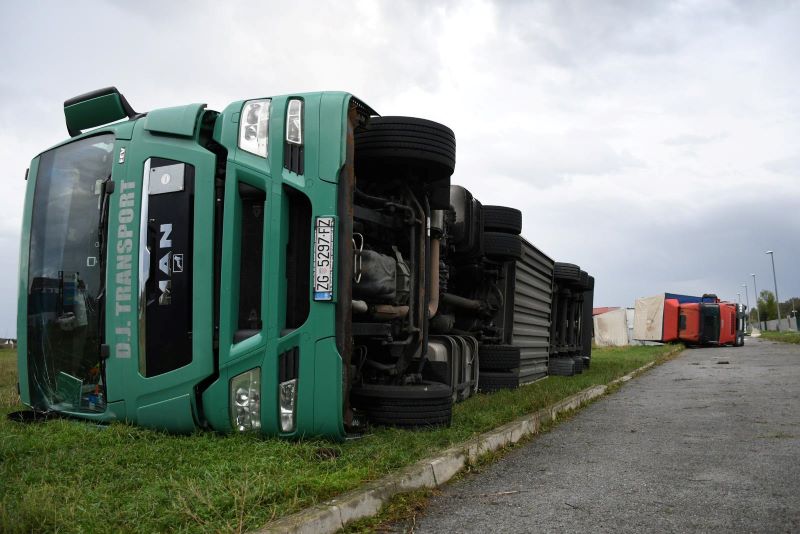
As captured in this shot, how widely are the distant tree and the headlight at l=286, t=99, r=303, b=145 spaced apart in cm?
9573

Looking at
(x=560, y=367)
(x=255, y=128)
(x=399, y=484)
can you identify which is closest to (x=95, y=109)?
(x=255, y=128)

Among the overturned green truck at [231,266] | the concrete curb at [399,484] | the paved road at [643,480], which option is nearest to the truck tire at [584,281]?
the paved road at [643,480]

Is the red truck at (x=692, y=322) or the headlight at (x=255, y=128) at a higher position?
the headlight at (x=255, y=128)

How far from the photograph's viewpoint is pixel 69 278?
5.07m

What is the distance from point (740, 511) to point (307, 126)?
3.27 metres

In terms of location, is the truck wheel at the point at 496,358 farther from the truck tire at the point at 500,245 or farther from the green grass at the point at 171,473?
the green grass at the point at 171,473

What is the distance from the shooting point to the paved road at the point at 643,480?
3.30 m

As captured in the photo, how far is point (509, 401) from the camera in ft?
23.4

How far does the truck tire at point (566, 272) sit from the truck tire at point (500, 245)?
14.3ft

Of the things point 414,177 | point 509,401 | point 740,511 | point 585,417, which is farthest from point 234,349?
point 585,417

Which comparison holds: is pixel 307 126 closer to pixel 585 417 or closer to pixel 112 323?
pixel 112 323

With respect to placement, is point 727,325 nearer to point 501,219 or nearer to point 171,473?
point 501,219

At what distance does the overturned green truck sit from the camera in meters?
4.49

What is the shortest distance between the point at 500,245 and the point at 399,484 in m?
5.18
